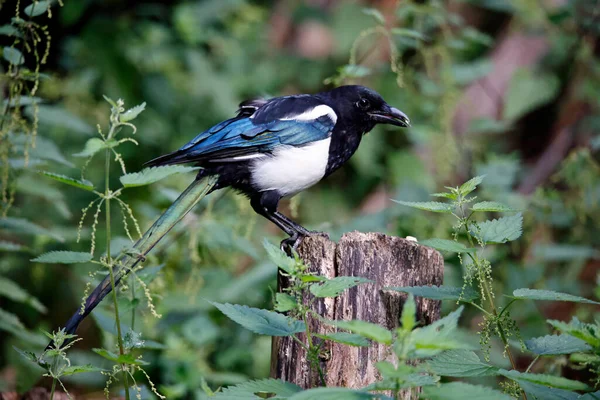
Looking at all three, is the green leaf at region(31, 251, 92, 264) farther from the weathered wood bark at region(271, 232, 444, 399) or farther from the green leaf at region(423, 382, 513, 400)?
the green leaf at region(423, 382, 513, 400)

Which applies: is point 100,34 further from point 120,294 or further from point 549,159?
point 549,159

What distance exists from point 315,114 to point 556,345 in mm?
1556

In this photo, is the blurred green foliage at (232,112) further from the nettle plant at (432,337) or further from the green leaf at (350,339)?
the green leaf at (350,339)

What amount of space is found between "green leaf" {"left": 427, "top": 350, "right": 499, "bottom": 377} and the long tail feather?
0.99m

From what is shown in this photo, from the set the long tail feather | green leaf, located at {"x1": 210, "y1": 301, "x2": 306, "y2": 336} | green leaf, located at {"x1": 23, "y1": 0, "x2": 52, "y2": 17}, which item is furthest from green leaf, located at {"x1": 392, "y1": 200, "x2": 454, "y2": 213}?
green leaf, located at {"x1": 23, "y1": 0, "x2": 52, "y2": 17}

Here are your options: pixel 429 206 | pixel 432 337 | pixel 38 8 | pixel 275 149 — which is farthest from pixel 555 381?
pixel 38 8

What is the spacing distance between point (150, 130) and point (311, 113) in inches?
110

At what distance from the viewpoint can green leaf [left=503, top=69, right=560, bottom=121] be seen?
532cm

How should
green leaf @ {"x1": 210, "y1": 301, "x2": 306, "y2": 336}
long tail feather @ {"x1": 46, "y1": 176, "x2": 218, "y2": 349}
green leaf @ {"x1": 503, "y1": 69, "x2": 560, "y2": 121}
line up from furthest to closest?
green leaf @ {"x1": 503, "y1": 69, "x2": 560, "y2": 121} → long tail feather @ {"x1": 46, "y1": 176, "x2": 218, "y2": 349} → green leaf @ {"x1": 210, "y1": 301, "x2": 306, "y2": 336}

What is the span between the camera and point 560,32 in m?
5.71

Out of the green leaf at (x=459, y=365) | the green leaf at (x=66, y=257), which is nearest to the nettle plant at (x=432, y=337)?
the green leaf at (x=459, y=365)

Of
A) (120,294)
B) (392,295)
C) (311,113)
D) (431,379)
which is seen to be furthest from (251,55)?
(431,379)

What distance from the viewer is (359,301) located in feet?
7.64

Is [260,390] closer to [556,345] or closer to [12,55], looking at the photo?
[556,345]
